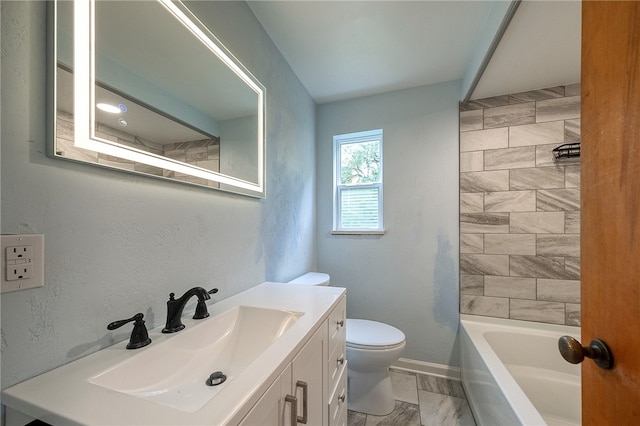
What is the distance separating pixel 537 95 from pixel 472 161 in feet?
2.16

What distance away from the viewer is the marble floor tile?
1596 millimetres

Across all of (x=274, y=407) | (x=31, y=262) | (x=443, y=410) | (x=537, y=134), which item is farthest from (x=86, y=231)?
(x=537, y=134)

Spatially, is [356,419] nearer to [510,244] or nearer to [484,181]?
[510,244]

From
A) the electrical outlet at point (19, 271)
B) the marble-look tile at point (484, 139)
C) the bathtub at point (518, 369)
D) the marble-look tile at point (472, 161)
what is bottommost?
the bathtub at point (518, 369)

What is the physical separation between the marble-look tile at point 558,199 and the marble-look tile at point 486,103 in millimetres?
780

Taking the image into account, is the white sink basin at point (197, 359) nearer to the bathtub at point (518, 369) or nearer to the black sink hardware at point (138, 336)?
the black sink hardware at point (138, 336)

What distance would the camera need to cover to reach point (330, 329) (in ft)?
3.63

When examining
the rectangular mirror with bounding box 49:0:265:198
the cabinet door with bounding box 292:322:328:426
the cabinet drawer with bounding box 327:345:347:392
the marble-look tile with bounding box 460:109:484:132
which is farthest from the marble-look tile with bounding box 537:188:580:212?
the rectangular mirror with bounding box 49:0:265:198

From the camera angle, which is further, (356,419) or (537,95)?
(537,95)

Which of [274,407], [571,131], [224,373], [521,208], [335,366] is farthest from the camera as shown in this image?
[521,208]

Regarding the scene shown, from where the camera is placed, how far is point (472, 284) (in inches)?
80.7

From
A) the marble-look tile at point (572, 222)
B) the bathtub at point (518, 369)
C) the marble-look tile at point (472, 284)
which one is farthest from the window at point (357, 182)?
the marble-look tile at point (572, 222)

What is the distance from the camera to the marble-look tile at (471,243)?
2043 mm

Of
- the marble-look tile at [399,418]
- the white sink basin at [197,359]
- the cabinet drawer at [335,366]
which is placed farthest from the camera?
the marble-look tile at [399,418]
